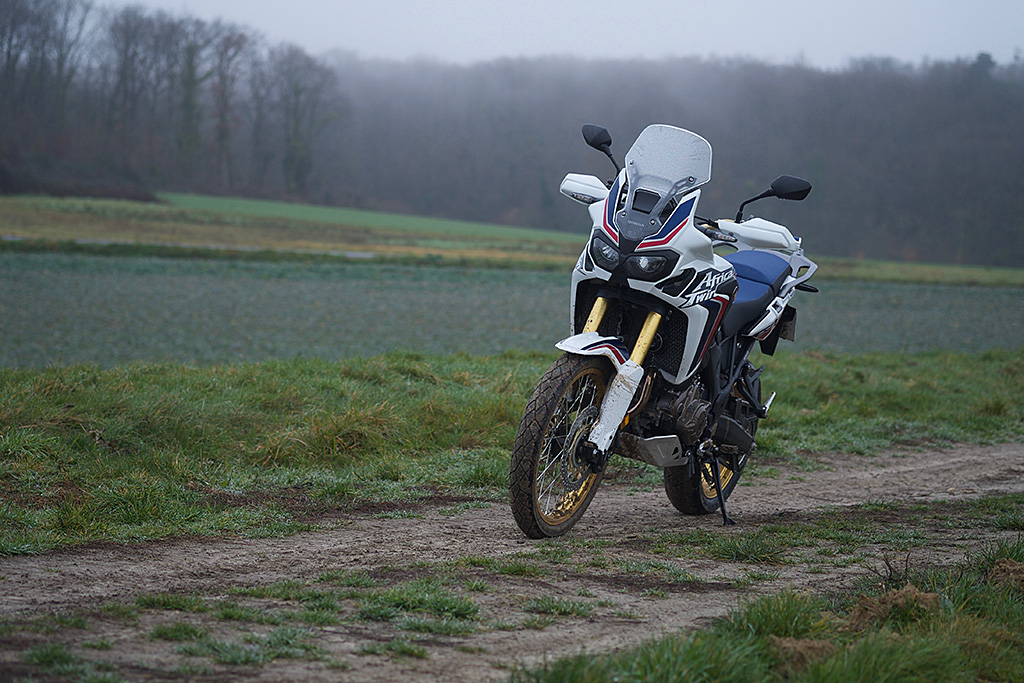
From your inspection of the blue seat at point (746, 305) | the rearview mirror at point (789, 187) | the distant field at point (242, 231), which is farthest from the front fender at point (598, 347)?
the distant field at point (242, 231)

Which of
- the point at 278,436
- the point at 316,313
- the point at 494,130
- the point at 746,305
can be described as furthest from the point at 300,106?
the point at 746,305

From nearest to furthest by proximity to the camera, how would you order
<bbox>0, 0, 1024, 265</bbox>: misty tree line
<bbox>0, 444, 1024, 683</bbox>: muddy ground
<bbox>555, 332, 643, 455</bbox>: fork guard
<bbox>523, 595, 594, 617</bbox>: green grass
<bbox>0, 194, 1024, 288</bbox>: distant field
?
<bbox>0, 444, 1024, 683</bbox>: muddy ground → <bbox>523, 595, 594, 617</bbox>: green grass → <bbox>555, 332, 643, 455</bbox>: fork guard → <bbox>0, 194, 1024, 288</bbox>: distant field → <bbox>0, 0, 1024, 265</bbox>: misty tree line

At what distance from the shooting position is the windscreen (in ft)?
17.1

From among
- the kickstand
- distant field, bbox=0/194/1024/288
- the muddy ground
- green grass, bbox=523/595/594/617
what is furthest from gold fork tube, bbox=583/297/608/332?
distant field, bbox=0/194/1024/288

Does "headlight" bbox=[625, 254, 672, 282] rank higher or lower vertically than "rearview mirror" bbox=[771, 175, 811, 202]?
lower

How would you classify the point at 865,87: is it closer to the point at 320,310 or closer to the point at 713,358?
the point at 320,310

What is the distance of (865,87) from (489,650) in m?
138

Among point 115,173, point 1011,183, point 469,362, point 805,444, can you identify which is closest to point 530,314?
point 469,362

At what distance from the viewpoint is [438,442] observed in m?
7.50

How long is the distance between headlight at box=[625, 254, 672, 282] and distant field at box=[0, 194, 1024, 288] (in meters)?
34.7

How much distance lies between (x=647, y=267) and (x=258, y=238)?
51.0 metres

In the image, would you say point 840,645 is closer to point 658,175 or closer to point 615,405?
point 615,405

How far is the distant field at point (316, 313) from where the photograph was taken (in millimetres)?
16109

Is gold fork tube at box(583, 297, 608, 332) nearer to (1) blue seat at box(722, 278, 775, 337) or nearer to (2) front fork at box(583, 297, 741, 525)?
(2) front fork at box(583, 297, 741, 525)
